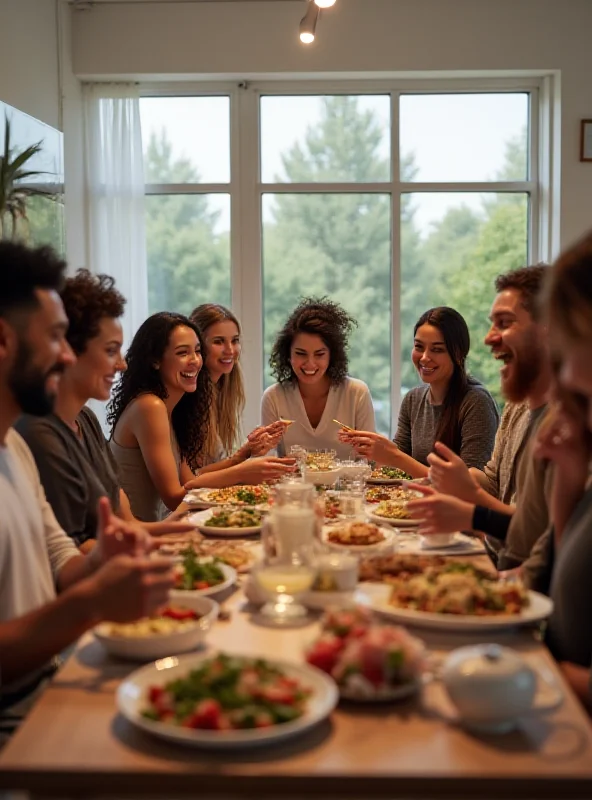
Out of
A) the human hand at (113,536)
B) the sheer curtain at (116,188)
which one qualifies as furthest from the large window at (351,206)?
the human hand at (113,536)

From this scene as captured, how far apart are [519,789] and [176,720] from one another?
442mm

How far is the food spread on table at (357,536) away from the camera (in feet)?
7.00

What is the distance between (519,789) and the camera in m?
1.08

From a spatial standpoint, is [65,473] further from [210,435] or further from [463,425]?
[463,425]

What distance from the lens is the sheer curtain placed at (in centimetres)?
569

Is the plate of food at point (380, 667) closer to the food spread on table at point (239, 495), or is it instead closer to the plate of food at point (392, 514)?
the plate of food at point (392, 514)

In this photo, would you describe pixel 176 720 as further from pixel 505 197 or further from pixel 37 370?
pixel 505 197

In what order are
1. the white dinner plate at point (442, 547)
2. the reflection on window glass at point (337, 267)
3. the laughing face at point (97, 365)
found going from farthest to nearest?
the reflection on window glass at point (337, 267) → the laughing face at point (97, 365) → the white dinner plate at point (442, 547)

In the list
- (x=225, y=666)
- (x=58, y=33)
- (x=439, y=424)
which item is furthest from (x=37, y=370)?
(x=58, y=33)

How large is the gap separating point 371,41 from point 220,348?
2.40 m

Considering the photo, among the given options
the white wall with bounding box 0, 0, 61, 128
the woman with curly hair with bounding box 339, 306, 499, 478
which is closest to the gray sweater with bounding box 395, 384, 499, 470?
the woman with curly hair with bounding box 339, 306, 499, 478

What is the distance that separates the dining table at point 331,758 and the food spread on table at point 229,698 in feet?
0.11

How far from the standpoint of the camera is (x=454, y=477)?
2.31 m

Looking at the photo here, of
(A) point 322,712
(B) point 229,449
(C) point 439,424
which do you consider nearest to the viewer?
(A) point 322,712
